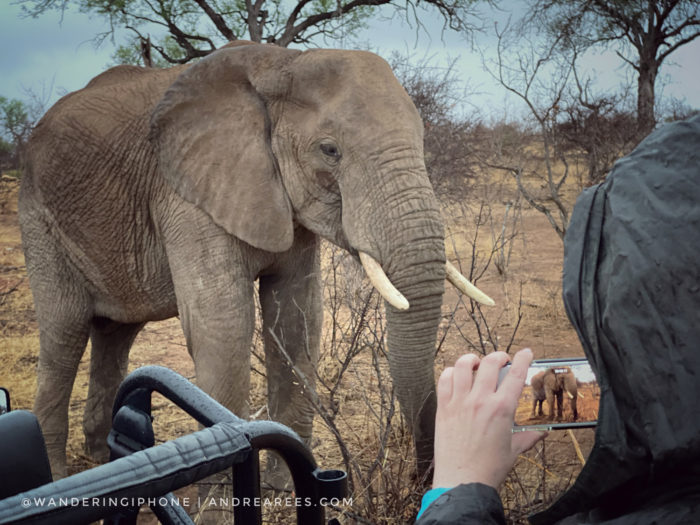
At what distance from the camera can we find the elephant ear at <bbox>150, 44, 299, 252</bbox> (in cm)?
336

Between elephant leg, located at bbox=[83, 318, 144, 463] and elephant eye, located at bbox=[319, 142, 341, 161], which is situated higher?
elephant eye, located at bbox=[319, 142, 341, 161]

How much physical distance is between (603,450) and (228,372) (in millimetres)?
2659

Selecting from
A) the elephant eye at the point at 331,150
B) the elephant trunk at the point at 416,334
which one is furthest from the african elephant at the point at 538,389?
the elephant eye at the point at 331,150

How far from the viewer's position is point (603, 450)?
33.0 inches

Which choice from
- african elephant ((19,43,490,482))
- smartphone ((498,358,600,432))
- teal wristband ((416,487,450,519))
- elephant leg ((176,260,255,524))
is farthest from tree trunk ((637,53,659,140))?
teal wristband ((416,487,450,519))

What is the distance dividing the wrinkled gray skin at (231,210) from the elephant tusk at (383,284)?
0.04 meters

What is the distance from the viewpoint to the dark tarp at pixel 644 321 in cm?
76

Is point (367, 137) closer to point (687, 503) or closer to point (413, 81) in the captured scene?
point (687, 503)

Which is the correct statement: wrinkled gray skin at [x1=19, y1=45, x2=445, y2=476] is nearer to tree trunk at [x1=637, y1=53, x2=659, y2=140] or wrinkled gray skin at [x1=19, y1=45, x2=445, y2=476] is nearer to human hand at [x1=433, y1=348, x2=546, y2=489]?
human hand at [x1=433, y1=348, x2=546, y2=489]

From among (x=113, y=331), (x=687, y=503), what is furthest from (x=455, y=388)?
(x=113, y=331)

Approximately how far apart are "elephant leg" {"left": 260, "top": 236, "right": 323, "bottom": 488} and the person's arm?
8.94ft

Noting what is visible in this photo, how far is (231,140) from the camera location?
3.44 meters

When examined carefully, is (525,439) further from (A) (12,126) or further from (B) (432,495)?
(A) (12,126)

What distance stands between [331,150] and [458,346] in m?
3.75
